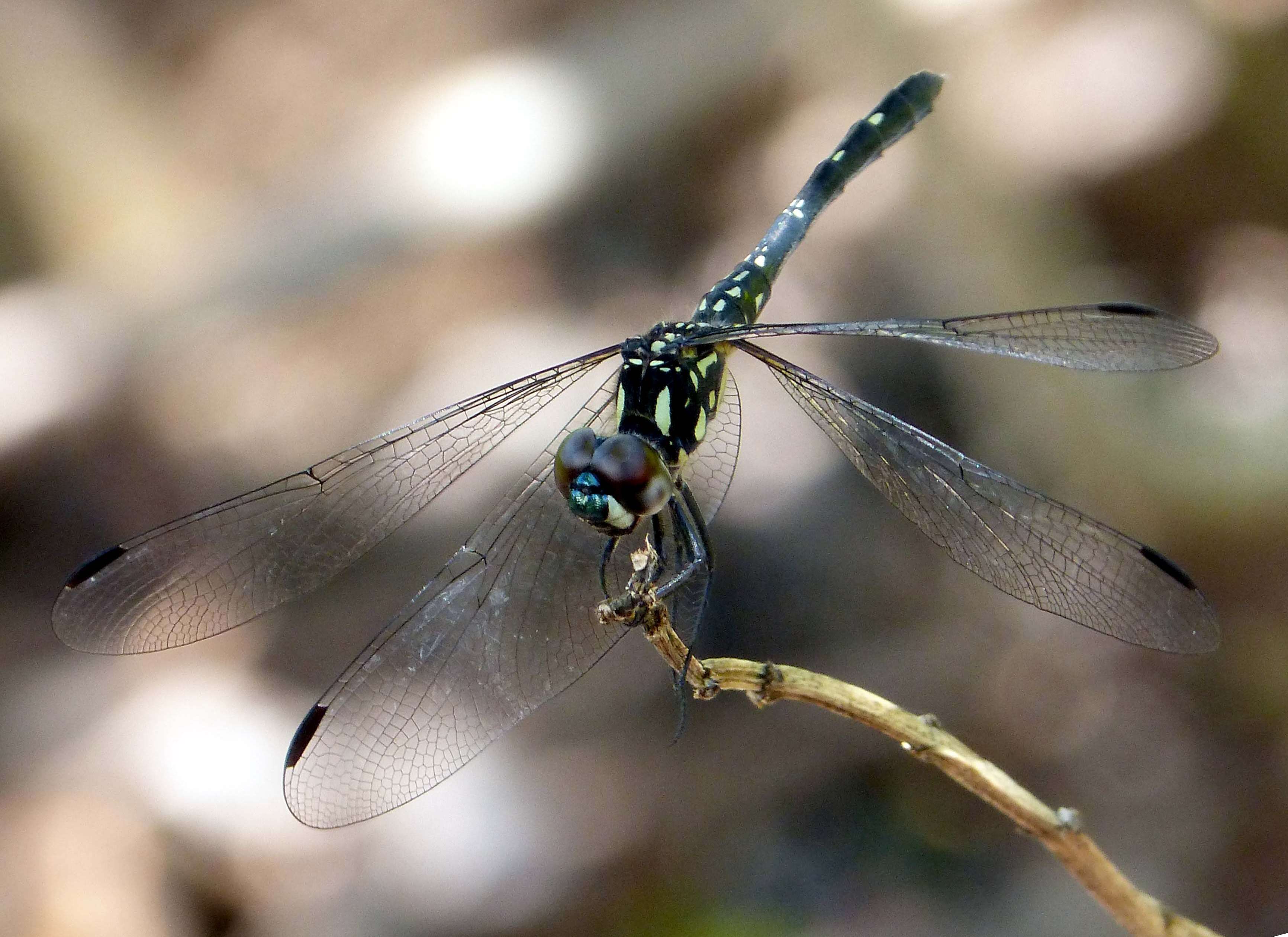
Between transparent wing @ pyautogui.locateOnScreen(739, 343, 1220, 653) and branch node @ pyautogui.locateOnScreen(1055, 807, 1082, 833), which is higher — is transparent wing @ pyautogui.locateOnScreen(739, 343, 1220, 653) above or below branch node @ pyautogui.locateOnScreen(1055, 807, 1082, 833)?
above

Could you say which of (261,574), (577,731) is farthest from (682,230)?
(261,574)

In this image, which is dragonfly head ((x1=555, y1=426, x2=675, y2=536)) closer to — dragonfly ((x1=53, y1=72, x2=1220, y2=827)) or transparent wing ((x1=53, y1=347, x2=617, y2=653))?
dragonfly ((x1=53, y1=72, x2=1220, y2=827))

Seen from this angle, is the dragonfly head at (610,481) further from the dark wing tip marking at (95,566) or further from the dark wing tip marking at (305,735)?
the dark wing tip marking at (95,566)

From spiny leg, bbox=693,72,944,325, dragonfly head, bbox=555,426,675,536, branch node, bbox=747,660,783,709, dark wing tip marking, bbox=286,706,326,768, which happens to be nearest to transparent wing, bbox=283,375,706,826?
dark wing tip marking, bbox=286,706,326,768

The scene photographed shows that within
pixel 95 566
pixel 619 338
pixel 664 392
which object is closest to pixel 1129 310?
pixel 664 392

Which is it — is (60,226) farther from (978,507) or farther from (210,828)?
(978,507)
